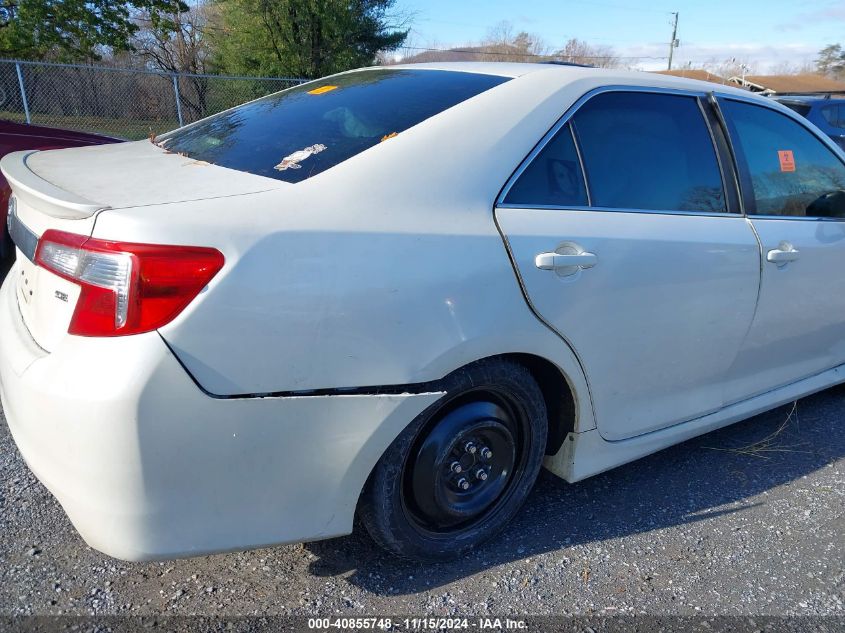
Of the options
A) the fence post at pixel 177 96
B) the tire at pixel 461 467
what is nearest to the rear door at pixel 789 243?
the tire at pixel 461 467

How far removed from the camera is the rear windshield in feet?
6.79

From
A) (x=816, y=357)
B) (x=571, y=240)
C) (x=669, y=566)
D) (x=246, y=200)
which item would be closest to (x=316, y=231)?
(x=246, y=200)

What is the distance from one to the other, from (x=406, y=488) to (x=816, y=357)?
91.9 inches

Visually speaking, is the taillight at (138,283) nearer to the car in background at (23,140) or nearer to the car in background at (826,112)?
the car in background at (23,140)

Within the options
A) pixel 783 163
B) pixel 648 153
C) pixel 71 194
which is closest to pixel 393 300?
pixel 71 194

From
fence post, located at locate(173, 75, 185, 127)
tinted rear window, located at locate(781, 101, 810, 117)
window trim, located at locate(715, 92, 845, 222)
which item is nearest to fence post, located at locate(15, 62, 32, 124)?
fence post, located at locate(173, 75, 185, 127)

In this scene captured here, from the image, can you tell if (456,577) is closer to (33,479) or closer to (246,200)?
(246,200)

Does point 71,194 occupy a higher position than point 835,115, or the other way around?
point 71,194

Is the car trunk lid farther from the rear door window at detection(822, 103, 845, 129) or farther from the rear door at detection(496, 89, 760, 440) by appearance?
the rear door window at detection(822, 103, 845, 129)

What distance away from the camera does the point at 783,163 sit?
3.06 metres

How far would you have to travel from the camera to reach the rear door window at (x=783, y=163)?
9.41 feet

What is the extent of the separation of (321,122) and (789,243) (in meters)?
2.04

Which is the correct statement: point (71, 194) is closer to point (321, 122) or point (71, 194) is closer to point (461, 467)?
point (321, 122)

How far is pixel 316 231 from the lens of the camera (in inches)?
68.2
